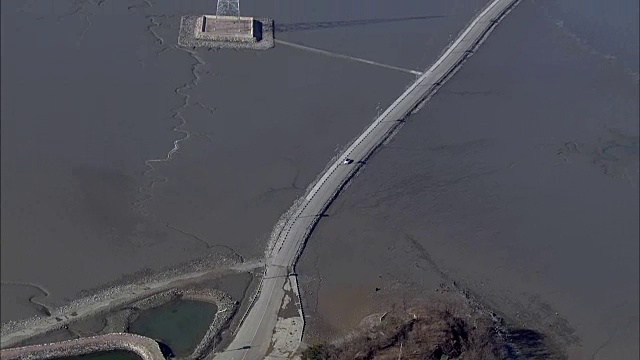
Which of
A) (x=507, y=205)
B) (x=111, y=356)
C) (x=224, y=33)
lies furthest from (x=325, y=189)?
(x=224, y=33)

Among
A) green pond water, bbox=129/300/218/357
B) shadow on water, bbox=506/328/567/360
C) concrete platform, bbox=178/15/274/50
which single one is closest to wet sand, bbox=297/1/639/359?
shadow on water, bbox=506/328/567/360

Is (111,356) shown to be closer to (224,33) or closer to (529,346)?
(529,346)

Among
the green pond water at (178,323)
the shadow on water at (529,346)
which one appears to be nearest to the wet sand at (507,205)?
the shadow on water at (529,346)

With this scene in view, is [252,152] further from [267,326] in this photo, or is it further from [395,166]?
[267,326]

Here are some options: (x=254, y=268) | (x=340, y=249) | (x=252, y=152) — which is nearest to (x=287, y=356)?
(x=254, y=268)

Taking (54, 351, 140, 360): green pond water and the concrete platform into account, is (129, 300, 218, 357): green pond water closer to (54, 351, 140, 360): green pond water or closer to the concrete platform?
(54, 351, 140, 360): green pond water

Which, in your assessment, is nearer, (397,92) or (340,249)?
(340,249)
